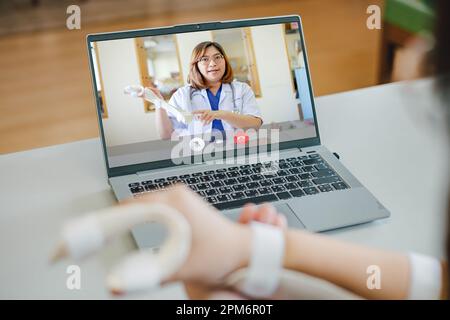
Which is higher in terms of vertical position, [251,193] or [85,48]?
[85,48]

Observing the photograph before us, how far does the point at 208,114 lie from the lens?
0.99 m

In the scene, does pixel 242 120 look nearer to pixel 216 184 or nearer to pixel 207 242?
pixel 216 184

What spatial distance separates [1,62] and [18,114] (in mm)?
444

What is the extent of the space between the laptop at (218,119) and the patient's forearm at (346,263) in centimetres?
26

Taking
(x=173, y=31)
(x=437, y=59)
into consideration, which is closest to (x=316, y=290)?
(x=437, y=59)

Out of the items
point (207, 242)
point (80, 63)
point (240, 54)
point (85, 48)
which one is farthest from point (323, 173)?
point (85, 48)

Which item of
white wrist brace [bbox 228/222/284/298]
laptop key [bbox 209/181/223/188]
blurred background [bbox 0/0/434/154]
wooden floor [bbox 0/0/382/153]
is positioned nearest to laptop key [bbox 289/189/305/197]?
laptop key [bbox 209/181/223/188]

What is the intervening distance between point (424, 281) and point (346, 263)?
90 mm

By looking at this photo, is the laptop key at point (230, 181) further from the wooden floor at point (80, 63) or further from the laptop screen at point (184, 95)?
the wooden floor at point (80, 63)

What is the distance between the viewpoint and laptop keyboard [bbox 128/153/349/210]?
3.03ft

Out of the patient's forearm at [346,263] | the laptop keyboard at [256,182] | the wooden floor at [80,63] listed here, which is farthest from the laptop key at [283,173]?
the wooden floor at [80,63]

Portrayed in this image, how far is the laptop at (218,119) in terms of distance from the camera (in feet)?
3.13

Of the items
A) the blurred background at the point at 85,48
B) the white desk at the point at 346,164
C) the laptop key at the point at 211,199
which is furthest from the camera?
the blurred background at the point at 85,48

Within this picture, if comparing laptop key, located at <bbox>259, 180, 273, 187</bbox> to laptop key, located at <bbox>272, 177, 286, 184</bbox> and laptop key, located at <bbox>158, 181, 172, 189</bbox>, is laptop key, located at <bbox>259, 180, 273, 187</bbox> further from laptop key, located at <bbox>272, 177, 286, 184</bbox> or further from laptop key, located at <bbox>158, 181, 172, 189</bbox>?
laptop key, located at <bbox>158, 181, 172, 189</bbox>
